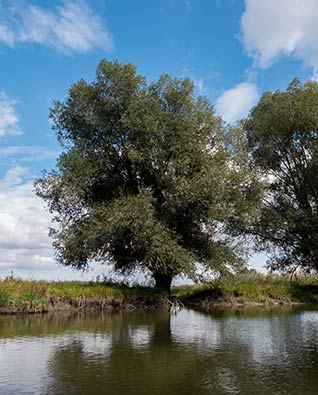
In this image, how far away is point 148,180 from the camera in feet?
101

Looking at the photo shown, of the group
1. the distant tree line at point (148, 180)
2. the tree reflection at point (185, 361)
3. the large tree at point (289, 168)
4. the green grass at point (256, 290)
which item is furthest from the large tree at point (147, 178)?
the tree reflection at point (185, 361)

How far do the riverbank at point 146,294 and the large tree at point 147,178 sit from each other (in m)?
2.15

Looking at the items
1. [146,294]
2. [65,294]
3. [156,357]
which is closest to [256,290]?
[146,294]

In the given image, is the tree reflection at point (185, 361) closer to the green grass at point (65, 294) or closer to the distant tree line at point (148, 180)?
the green grass at point (65, 294)

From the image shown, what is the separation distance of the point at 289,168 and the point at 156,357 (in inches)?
1154

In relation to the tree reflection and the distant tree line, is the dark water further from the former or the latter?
the distant tree line

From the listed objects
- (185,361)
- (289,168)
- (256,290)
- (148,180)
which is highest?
(289,168)

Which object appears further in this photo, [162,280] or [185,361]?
[162,280]

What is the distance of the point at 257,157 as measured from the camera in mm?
38625

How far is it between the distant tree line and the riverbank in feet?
6.83

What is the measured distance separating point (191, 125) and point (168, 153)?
2325 millimetres

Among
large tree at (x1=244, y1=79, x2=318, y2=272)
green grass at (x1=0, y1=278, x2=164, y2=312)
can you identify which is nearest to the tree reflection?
green grass at (x1=0, y1=278, x2=164, y2=312)

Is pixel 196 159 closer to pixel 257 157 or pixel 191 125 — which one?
pixel 191 125

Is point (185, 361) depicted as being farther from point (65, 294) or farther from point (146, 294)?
point (146, 294)
